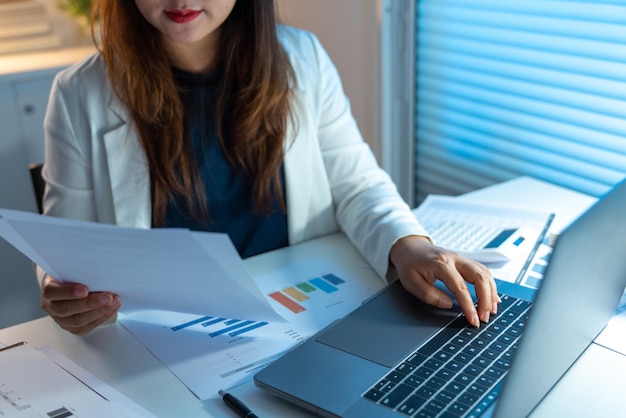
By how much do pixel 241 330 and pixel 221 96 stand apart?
56cm

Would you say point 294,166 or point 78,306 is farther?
point 294,166

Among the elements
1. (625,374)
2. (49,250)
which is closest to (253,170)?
(49,250)

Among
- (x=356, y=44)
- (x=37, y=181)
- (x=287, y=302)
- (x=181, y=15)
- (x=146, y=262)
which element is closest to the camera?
(x=146, y=262)

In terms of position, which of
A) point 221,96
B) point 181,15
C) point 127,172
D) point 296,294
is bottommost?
point 296,294

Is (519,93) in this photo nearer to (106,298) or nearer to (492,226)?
(492,226)

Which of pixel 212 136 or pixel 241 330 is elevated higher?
pixel 212 136

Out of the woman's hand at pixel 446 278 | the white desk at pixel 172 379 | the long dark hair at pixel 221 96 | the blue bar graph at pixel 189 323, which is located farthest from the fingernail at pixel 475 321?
the long dark hair at pixel 221 96

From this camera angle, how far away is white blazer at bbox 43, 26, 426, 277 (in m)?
1.34

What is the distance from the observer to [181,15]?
126 cm

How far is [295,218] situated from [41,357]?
65 centimetres

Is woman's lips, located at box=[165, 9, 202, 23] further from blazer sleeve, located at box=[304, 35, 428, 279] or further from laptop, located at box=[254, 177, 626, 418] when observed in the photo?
laptop, located at box=[254, 177, 626, 418]

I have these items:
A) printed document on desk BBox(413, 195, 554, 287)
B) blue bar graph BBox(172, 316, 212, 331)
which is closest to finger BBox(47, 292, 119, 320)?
blue bar graph BBox(172, 316, 212, 331)

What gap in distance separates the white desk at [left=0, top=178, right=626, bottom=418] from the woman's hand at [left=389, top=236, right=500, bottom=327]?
3.9 inches

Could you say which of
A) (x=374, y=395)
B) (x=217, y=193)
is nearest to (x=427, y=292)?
(x=374, y=395)
